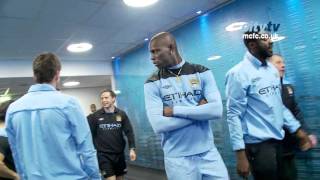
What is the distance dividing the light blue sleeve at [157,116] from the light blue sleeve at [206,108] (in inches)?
1.8

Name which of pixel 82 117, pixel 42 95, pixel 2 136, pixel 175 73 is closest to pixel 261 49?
pixel 175 73

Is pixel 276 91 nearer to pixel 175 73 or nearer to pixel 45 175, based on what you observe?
pixel 175 73

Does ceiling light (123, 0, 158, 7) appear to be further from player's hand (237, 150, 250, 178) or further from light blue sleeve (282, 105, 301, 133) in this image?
player's hand (237, 150, 250, 178)

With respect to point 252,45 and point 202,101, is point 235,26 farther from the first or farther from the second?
point 202,101

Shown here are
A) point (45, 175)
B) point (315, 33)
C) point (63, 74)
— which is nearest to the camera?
point (45, 175)

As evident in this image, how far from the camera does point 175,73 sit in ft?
6.33

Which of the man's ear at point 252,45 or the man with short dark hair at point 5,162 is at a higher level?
the man's ear at point 252,45

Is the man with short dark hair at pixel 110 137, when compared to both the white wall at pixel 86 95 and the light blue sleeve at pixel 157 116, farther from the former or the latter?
the white wall at pixel 86 95

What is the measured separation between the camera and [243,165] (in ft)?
6.53

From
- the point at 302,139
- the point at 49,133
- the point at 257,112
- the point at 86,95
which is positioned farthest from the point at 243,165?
the point at 86,95

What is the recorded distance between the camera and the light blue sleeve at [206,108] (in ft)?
5.89

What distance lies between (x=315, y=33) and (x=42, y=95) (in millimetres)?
2844

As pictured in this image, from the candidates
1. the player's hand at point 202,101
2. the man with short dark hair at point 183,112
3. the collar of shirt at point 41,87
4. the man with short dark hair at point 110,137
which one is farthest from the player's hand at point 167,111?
the man with short dark hair at point 110,137

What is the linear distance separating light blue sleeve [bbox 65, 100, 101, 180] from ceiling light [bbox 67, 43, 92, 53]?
4097 millimetres
